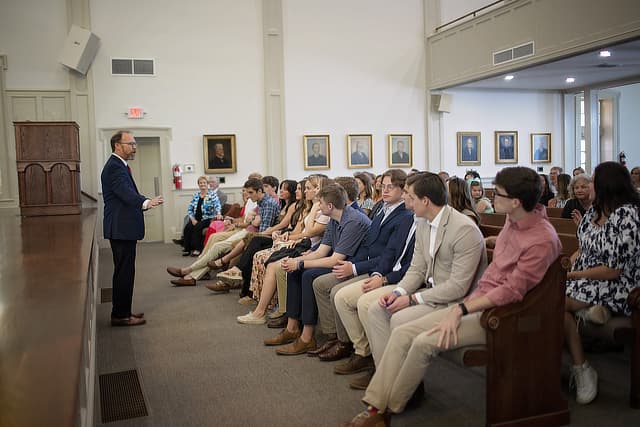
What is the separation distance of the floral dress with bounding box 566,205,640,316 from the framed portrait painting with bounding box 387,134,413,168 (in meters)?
10.7

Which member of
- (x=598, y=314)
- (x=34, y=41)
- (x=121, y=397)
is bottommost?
(x=121, y=397)

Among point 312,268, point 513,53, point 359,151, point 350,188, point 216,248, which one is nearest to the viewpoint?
point 312,268

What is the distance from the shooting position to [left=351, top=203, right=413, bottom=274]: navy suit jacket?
4070 mm

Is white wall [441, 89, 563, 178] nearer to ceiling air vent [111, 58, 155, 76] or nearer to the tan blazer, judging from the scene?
ceiling air vent [111, 58, 155, 76]

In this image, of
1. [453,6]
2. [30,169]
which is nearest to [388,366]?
[30,169]

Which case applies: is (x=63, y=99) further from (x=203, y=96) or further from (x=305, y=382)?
(x=305, y=382)

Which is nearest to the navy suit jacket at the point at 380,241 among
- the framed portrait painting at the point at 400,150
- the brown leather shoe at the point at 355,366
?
the brown leather shoe at the point at 355,366

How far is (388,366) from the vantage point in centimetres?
304

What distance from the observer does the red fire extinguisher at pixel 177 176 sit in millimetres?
12516

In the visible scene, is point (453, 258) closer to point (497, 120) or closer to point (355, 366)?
point (355, 366)

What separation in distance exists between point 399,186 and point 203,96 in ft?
30.8

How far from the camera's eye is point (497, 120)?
15.0m

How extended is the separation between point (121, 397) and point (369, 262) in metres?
2.00

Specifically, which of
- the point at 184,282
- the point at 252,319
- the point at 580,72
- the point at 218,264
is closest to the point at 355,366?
the point at 252,319
